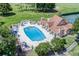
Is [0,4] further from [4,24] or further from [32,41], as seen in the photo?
[32,41]

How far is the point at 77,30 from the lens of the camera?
1.81 meters

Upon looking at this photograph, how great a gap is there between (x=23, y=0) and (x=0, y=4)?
0.20 m

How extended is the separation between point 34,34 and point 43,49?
146mm

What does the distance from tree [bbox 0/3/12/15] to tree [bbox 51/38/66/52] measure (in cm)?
46

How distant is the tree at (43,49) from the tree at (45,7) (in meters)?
0.30

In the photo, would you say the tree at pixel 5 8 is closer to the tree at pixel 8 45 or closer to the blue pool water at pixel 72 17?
the tree at pixel 8 45

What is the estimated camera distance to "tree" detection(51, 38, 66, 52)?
1.79 m

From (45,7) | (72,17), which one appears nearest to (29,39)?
(45,7)

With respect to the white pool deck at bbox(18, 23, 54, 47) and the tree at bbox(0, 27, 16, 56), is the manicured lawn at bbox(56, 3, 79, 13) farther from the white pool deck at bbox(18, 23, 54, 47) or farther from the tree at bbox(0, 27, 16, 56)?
the tree at bbox(0, 27, 16, 56)

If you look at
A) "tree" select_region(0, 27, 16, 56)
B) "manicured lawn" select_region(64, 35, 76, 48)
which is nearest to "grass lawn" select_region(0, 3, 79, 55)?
"manicured lawn" select_region(64, 35, 76, 48)

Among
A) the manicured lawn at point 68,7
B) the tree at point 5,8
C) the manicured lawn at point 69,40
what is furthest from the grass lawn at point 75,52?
the tree at point 5,8

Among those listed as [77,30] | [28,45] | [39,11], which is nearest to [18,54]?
[28,45]

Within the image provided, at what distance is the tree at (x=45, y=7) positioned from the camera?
181cm

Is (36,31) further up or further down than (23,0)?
further down
